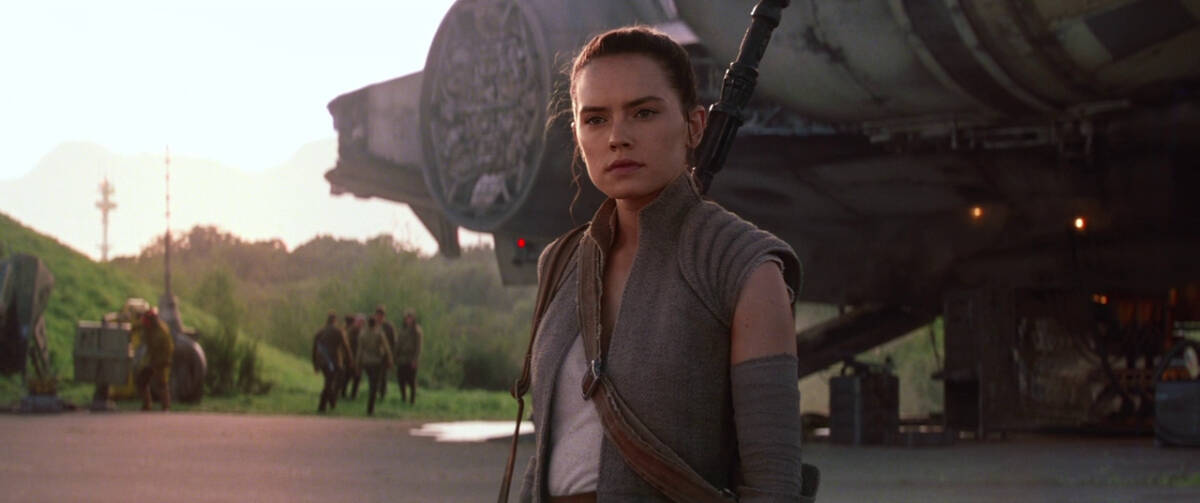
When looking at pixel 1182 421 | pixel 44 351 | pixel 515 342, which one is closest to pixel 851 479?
pixel 1182 421

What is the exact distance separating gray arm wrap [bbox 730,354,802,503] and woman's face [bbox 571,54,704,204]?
14.4 inches

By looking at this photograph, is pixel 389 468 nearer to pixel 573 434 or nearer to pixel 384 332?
→ pixel 573 434

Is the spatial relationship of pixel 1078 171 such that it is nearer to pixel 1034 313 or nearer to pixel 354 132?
pixel 1034 313

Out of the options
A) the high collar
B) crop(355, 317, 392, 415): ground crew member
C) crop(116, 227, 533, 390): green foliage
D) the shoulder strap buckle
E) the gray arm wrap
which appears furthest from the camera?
crop(116, 227, 533, 390): green foliage

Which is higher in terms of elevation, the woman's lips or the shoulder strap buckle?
the woman's lips

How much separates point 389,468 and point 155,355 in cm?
1268

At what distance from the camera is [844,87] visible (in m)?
19.6

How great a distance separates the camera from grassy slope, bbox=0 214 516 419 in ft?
101

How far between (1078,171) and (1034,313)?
2116mm

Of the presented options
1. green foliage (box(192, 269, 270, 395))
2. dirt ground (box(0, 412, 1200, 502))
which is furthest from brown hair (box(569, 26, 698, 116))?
green foliage (box(192, 269, 270, 395))

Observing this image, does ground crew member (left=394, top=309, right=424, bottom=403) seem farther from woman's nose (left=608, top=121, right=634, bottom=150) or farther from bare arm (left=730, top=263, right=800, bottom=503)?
bare arm (left=730, top=263, right=800, bottom=503)

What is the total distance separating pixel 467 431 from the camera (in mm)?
23609

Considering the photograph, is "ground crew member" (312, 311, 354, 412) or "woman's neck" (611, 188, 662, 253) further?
"ground crew member" (312, 311, 354, 412)

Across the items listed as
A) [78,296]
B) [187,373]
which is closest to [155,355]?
[187,373]
